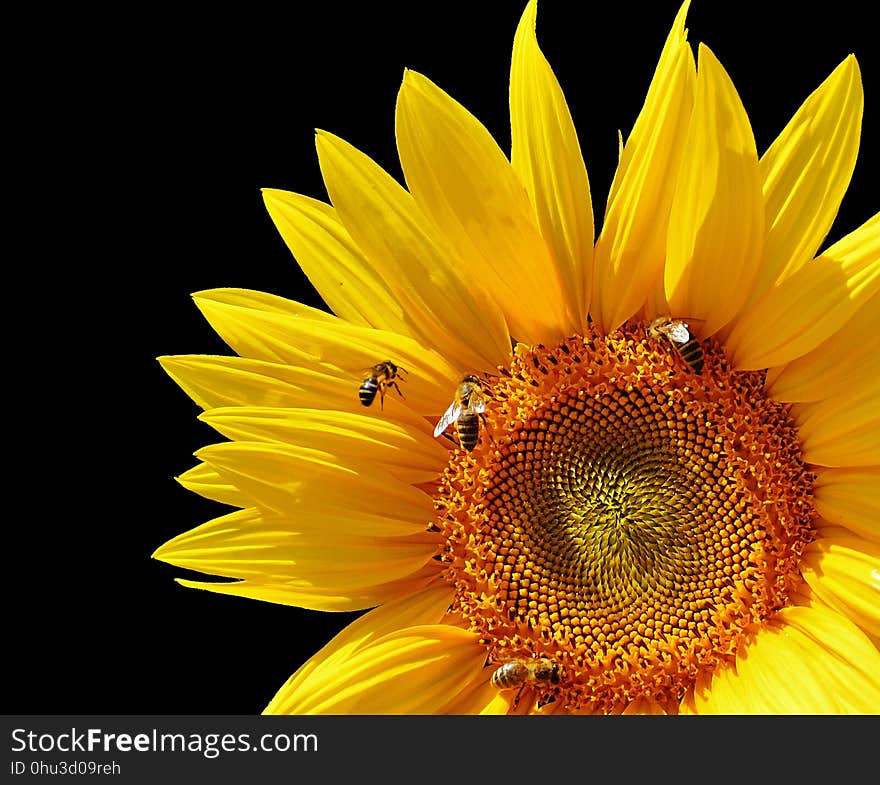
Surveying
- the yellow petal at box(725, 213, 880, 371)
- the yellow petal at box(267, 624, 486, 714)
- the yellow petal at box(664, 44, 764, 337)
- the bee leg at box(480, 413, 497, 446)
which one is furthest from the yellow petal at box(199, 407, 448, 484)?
the yellow petal at box(725, 213, 880, 371)

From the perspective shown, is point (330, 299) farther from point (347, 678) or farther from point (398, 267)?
point (347, 678)

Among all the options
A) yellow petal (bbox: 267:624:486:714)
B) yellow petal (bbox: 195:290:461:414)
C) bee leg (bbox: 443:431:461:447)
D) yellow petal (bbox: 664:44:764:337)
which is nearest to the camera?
yellow petal (bbox: 664:44:764:337)

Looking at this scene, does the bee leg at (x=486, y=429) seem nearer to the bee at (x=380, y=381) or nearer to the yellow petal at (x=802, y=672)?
the bee at (x=380, y=381)

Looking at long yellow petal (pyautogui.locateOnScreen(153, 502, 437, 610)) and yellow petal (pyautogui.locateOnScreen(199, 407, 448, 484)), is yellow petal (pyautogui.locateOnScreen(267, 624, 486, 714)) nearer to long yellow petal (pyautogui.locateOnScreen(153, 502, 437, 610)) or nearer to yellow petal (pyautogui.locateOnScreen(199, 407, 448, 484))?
long yellow petal (pyautogui.locateOnScreen(153, 502, 437, 610))

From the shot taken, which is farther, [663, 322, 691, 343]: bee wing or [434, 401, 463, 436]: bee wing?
[434, 401, 463, 436]: bee wing

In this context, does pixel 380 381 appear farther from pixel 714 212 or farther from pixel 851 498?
pixel 851 498

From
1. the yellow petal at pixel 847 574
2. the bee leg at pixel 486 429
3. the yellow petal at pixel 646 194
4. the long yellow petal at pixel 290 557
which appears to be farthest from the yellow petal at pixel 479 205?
the yellow petal at pixel 847 574

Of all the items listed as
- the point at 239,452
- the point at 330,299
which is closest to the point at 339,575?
the point at 239,452

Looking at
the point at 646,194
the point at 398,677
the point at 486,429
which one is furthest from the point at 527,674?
the point at 646,194
